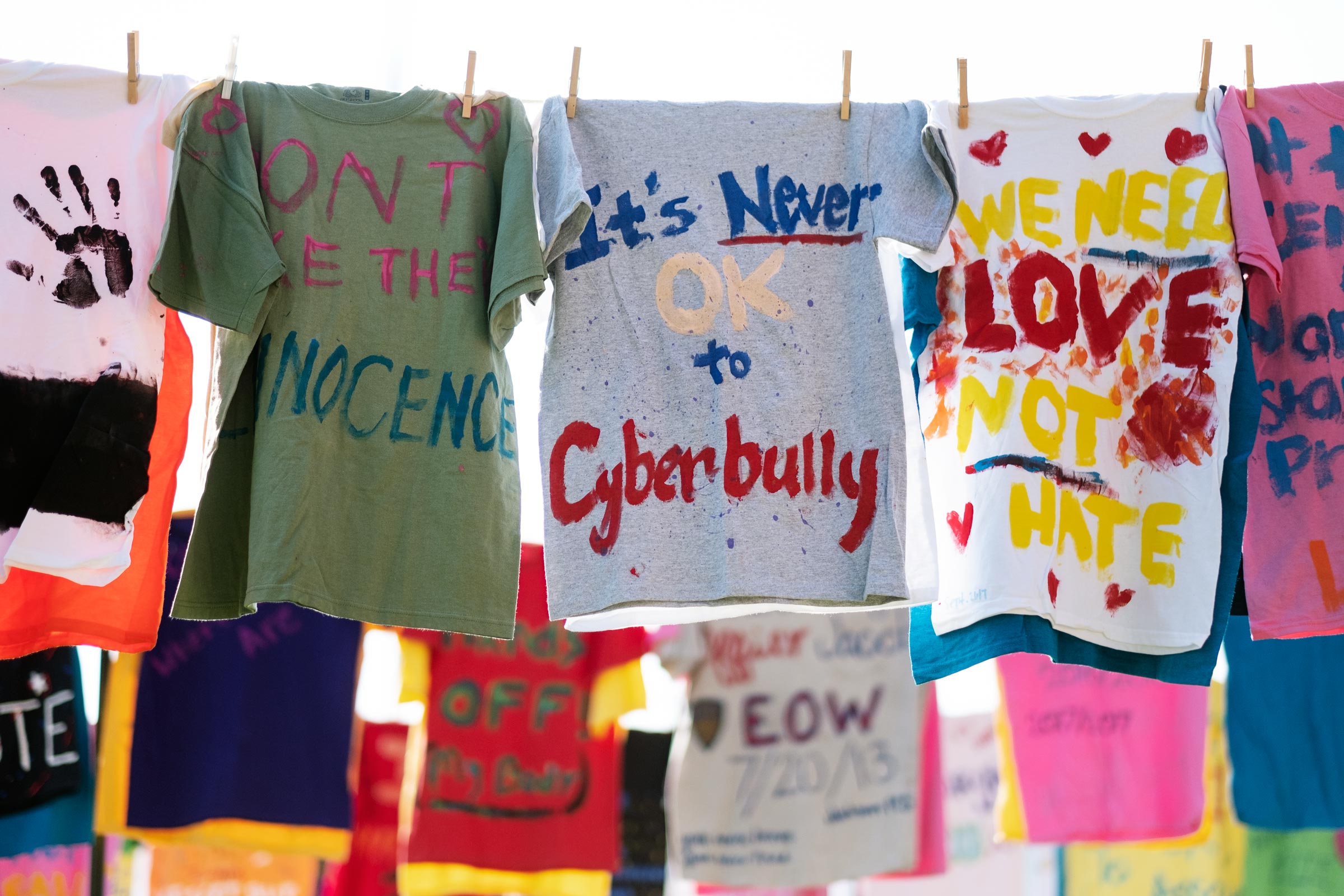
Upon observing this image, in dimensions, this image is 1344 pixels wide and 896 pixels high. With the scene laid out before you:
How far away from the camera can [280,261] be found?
5.84 ft

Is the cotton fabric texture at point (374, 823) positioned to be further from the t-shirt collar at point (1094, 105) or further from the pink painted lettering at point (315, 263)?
the t-shirt collar at point (1094, 105)

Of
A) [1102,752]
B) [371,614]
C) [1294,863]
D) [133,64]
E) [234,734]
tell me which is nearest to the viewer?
[371,614]

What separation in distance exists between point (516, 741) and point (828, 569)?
101 cm

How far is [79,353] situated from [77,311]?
0.22 ft

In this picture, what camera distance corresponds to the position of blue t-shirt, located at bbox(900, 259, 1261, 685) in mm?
1877

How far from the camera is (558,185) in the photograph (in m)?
1.87

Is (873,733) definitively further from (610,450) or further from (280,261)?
(280,261)

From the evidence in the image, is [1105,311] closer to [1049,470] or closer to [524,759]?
[1049,470]

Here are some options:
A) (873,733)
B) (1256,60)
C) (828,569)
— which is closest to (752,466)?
(828,569)

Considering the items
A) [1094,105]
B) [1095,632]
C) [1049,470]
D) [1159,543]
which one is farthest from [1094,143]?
[1095,632]

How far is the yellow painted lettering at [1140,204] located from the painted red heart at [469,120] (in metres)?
1.06

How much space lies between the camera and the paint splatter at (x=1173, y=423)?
1.90 metres

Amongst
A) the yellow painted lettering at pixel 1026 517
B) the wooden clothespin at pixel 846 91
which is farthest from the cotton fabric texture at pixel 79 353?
the yellow painted lettering at pixel 1026 517

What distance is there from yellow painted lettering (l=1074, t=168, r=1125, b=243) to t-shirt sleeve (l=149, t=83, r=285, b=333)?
129cm
